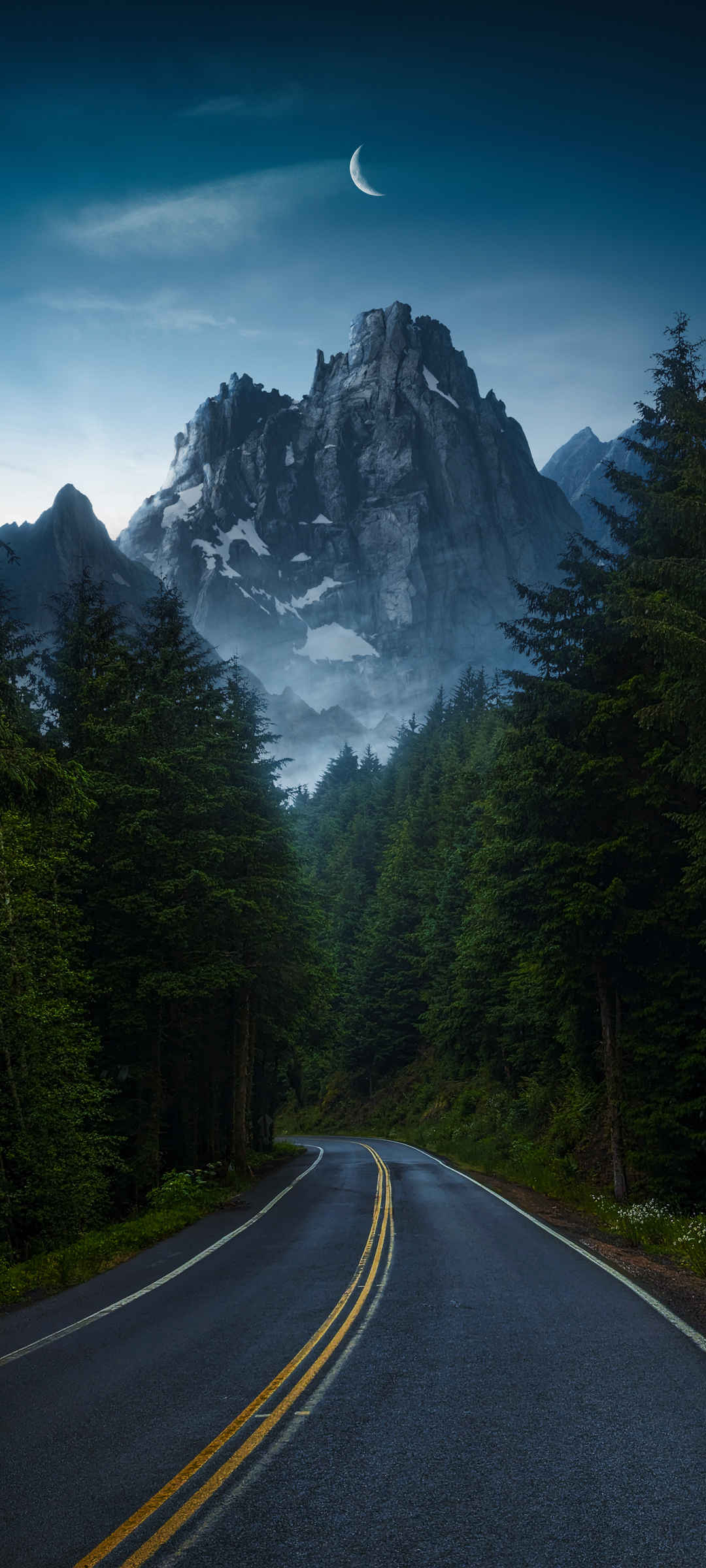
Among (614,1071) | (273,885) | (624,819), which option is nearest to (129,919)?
(273,885)

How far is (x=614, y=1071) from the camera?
683 inches

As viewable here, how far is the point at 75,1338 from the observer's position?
837cm

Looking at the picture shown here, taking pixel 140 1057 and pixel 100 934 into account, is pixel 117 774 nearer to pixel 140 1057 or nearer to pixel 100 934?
pixel 100 934

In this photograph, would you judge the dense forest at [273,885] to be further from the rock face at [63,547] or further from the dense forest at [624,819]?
the rock face at [63,547]

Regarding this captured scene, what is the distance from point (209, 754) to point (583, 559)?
11145 mm

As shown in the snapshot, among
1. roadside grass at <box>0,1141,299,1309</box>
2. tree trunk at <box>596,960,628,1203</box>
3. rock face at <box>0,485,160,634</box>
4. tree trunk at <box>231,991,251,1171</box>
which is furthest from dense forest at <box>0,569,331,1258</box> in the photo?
rock face at <box>0,485,160,634</box>

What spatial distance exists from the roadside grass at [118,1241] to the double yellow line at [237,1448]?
405 centimetres

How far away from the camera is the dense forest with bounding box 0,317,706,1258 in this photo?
1422cm

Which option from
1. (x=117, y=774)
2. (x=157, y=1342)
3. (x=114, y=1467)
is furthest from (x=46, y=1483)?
(x=117, y=774)

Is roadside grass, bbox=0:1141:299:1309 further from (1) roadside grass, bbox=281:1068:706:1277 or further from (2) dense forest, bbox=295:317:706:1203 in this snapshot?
(2) dense forest, bbox=295:317:706:1203

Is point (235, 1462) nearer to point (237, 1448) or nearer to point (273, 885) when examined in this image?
point (237, 1448)

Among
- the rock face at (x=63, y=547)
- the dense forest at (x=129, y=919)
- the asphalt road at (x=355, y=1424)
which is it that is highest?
the rock face at (x=63, y=547)

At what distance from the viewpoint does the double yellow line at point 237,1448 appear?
4434 mm

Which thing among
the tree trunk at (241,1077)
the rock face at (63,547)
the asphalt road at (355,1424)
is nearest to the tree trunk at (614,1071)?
the asphalt road at (355,1424)
